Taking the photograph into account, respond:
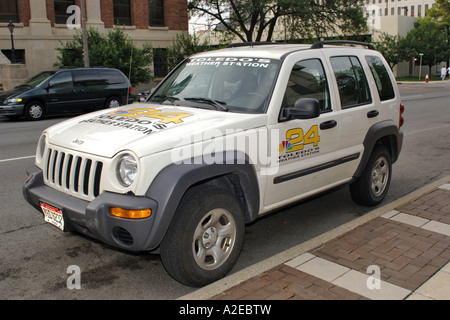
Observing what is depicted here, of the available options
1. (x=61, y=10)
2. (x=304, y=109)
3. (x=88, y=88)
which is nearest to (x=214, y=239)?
(x=304, y=109)

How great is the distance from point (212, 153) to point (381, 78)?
3026 millimetres

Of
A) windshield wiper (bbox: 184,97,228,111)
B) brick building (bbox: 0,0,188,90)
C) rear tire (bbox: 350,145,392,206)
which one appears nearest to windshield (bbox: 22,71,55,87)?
brick building (bbox: 0,0,188,90)

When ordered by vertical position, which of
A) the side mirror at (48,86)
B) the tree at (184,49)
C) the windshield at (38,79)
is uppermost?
the tree at (184,49)

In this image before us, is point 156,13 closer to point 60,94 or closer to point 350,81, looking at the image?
point 60,94

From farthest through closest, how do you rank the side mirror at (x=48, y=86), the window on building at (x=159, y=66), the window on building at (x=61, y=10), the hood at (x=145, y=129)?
the window on building at (x=159, y=66), the window on building at (x=61, y=10), the side mirror at (x=48, y=86), the hood at (x=145, y=129)

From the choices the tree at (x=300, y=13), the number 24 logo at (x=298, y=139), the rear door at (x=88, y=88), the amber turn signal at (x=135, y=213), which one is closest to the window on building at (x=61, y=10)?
the tree at (x=300, y=13)

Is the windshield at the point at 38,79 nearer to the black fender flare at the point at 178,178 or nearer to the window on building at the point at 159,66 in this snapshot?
the black fender flare at the point at 178,178

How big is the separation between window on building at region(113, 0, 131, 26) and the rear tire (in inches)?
1056

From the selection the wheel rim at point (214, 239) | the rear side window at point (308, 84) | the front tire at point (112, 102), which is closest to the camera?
the wheel rim at point (214, 239)

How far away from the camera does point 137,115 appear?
418 centimetres

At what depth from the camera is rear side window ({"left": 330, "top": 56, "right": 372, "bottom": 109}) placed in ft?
16.2

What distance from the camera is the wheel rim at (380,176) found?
5.59m

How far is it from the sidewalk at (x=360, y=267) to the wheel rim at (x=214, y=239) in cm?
18

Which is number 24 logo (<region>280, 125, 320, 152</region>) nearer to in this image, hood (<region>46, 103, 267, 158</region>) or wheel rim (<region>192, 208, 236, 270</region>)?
hood (<region>46, 103, 267, 158</region>)
